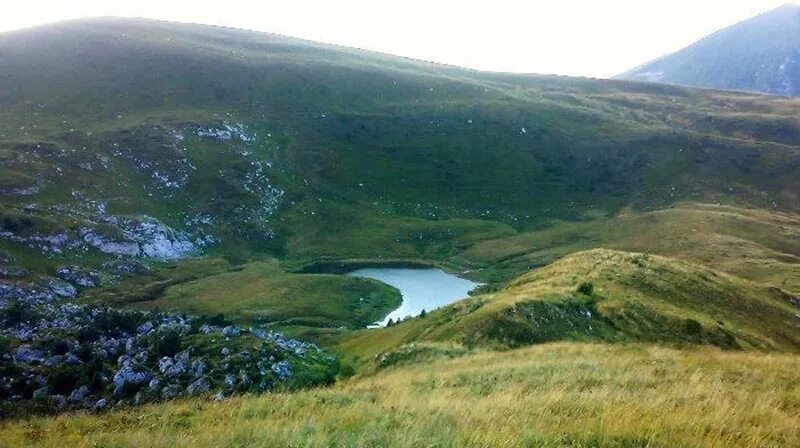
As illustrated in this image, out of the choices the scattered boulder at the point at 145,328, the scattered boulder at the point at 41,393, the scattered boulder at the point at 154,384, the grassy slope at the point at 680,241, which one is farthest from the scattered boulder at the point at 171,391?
the grassy slope at the point at 680,241

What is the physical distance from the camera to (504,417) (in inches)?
471

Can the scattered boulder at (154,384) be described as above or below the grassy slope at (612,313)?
below

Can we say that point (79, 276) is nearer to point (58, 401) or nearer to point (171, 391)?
point (58, 401)

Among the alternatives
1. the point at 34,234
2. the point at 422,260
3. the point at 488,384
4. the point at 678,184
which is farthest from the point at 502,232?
the point at 488,384

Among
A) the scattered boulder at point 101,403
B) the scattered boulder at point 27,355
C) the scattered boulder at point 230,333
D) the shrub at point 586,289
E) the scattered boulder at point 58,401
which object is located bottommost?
the scattered boulder at point 27,355

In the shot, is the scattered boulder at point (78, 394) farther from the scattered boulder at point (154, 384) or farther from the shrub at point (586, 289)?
the shrub at point (586, 289)

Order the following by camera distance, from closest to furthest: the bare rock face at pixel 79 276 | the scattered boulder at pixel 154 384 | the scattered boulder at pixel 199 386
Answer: the scattered boulder at pixel 199 386
the scattered boulder at pixel 154 384
the bare rock face at pixel 79 276

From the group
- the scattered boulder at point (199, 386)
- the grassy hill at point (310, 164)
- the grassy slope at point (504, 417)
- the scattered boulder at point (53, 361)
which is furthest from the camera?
the grassy hill at point (310, 164)

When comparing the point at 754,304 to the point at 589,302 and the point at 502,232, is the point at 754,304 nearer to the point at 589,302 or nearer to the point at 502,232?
the point at 589,302

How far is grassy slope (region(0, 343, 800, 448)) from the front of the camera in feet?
34.5

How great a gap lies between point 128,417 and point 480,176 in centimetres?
15897

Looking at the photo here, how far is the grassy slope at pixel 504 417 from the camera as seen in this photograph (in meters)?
10.5

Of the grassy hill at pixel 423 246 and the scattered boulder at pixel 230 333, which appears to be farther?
the scattered boulder at pixel 230 333

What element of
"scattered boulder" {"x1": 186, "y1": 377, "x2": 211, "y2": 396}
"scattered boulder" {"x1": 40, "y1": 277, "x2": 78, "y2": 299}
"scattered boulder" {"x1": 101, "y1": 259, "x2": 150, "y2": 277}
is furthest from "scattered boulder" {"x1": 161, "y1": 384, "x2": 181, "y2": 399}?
"scattered boulder" {"x1": 101, "y1": 259, "x2": 150, "y2": 277}
